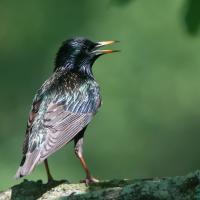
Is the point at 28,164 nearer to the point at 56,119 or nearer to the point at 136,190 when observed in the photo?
the point at 56,119

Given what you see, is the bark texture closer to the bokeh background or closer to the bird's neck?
the bird's neck

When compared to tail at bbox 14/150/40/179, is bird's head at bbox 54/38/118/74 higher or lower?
higher

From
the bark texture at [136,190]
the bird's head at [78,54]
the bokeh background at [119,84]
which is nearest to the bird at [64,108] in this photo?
the bird's head at [78,54]

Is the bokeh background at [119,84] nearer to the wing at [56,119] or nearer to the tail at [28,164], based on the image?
the wing at [56,119]

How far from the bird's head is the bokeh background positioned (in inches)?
220

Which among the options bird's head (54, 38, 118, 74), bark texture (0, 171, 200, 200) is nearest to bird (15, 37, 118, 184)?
bird's head (54, 38, 118, 74)

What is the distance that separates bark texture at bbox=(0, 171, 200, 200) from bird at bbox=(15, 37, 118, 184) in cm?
38

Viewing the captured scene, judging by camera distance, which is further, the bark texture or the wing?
the wing

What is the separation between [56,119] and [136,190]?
85.4 inches

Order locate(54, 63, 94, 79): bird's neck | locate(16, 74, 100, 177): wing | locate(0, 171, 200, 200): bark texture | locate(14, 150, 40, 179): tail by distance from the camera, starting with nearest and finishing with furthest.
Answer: locate(0, 171, 200, 200): bark texture < locate(14, 150, 40, 179): tail < locate(16, 74, 100, 177): wing < locate(54, 63, 94, 79): bird's neck

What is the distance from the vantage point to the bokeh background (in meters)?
19.3

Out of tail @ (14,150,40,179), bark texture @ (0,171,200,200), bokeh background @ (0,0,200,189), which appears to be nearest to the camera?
bark texture @ (0,171,200,200)

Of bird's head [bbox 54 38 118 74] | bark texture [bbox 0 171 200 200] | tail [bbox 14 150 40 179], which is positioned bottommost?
bark texture [bbox 0 171 200 200]

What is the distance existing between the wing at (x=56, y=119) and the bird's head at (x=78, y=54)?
17.5 inches
